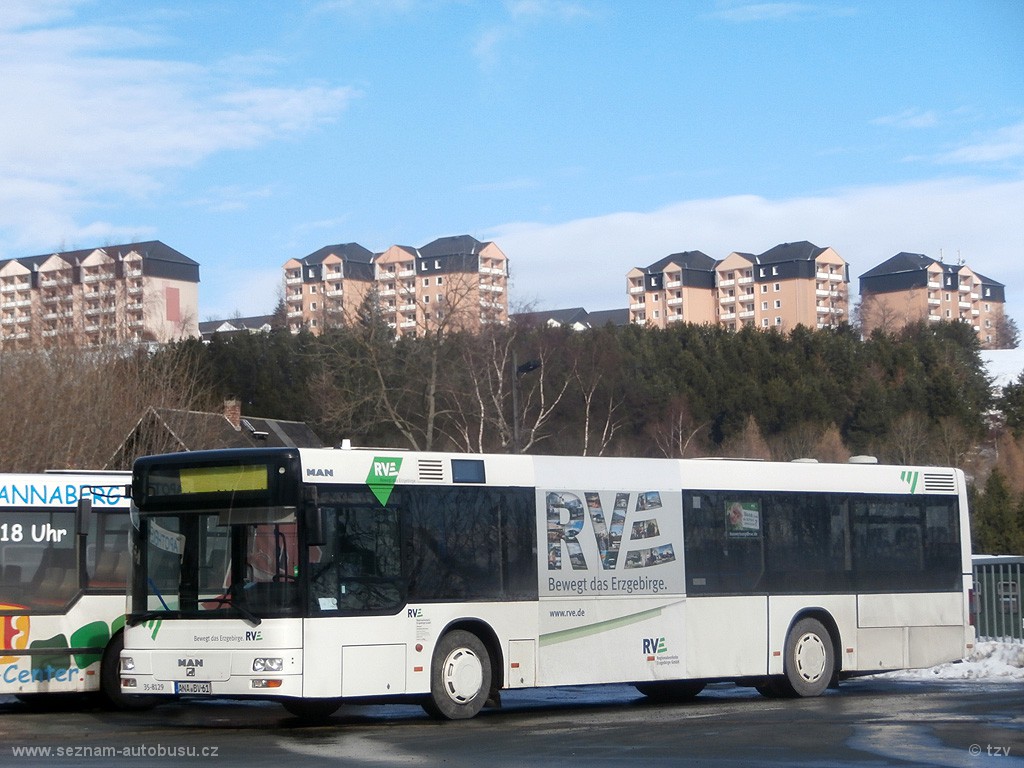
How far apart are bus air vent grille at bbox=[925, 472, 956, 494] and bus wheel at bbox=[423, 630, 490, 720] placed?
7.13m

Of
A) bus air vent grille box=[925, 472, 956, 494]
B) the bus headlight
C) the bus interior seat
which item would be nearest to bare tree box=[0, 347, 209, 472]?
the bus interior seat

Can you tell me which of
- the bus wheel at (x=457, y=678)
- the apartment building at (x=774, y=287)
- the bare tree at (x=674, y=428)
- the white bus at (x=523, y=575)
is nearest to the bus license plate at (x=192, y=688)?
the white bus at (x=523, y=575)

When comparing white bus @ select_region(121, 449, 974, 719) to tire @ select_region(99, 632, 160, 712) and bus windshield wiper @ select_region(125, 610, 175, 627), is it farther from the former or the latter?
tire @ select_region(99, 632, 160, 712)

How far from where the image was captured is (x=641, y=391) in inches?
2793

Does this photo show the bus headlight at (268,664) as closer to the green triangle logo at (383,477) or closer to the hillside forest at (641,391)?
the green triangle logo at (383,477)

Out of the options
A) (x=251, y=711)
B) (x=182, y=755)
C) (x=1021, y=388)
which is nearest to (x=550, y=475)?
(x=251, y=711)

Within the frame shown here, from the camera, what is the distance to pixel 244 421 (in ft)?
198

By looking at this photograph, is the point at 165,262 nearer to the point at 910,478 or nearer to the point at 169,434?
the point at 169,434

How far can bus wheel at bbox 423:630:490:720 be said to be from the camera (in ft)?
46.8

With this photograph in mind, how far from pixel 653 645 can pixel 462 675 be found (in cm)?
265

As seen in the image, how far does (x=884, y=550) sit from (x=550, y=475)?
16.5 ft

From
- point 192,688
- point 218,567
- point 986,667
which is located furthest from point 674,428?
point 192,688

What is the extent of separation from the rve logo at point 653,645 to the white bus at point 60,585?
566 cm

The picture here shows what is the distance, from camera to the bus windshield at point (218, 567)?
43.3ft
